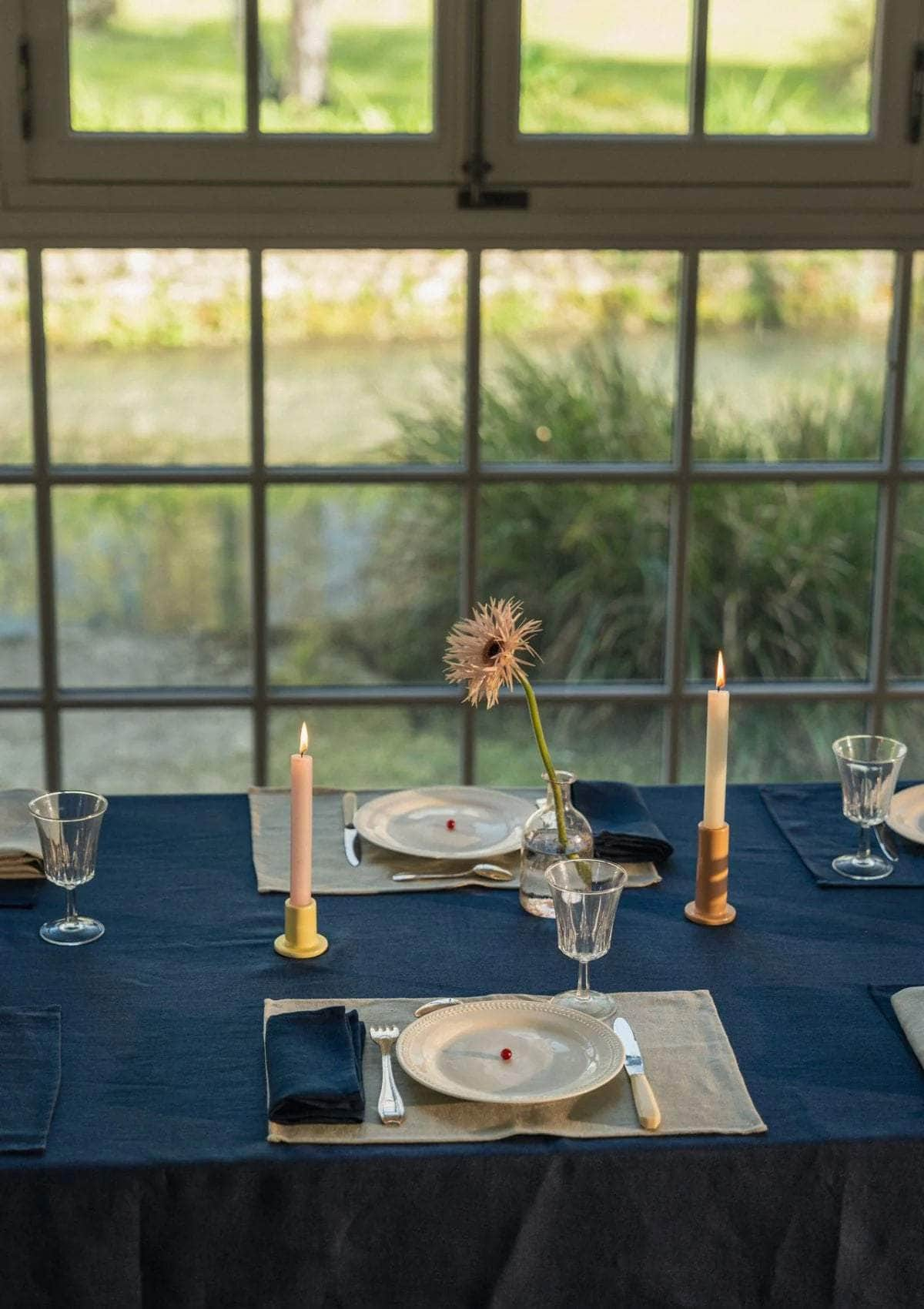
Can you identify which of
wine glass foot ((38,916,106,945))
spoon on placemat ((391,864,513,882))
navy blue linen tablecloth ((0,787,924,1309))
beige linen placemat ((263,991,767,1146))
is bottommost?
navy blue linen tablecloth ((0,787,924,1309))

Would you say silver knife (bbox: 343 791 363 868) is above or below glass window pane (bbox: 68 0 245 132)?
below

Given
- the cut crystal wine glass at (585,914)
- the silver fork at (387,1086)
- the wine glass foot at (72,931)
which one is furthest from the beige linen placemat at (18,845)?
the cut crystal wine glass at (585,914)

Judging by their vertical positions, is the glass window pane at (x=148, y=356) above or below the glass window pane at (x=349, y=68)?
below

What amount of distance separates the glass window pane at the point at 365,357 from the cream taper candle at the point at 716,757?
1.08m

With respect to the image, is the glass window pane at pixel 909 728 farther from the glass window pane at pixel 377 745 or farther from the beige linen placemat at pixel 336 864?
the beige linen placemat at pixel 336 864

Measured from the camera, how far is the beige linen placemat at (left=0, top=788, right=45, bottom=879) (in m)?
1.88

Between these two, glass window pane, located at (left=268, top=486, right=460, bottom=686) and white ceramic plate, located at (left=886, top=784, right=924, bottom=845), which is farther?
glass window pane, located at (left=268, top=486, right=460, bottom=686)

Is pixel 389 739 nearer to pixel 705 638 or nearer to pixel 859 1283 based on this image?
pixel 705 638

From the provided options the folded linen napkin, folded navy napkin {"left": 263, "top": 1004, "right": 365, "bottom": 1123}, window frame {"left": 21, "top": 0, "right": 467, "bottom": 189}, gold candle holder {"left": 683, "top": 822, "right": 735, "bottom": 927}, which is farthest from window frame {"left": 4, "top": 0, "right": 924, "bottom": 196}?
folded navy napkin {"left": 263, "top": 1004, "right": 365, "bottom": 1123}

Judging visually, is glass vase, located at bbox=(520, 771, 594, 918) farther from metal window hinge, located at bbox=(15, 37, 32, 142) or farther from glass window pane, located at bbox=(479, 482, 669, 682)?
metal window hinge, located at bbox=(15, 37, 32, 142)

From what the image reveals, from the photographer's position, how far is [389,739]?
2.93m

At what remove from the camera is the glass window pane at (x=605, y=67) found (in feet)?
8.67

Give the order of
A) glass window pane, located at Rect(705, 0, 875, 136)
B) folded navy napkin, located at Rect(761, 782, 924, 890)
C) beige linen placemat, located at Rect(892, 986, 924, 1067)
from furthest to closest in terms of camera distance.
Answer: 1. glass window pane, located at Rect(705, 0, 875, 136)
2. folded navy napkin, located at Rect(761, 782, 924, 890)
3. beige linen placemat, located at Rect(892, 986, 924, 1067)

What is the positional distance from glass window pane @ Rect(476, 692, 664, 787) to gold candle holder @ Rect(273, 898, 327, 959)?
46.8 inches
